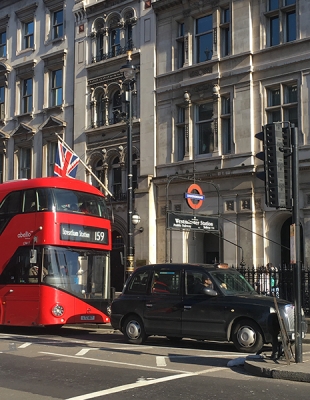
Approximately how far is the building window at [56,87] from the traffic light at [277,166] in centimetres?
2287

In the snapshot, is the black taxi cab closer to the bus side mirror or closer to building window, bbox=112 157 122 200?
the bus side mirror

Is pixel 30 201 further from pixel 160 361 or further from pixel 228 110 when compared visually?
pixel 228 110

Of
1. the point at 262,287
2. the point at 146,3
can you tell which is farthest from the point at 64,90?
the point at 262,287

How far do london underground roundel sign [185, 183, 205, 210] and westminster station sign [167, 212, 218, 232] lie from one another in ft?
3.33

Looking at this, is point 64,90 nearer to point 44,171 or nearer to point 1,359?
point 44,171

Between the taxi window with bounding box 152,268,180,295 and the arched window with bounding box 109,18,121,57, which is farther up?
the arched window with bounding box 109,18,121,57

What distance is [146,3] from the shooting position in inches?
1150

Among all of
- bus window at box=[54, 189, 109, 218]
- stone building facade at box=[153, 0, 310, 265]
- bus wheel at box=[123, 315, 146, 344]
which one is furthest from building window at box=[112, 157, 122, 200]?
bus wheel at box=[123, 315, 146, 344]

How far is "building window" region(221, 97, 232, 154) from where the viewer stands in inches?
1014

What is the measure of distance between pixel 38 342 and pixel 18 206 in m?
4.37

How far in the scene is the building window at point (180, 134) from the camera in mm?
27297

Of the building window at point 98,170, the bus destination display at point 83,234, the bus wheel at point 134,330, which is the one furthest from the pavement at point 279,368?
the building window at point 98,170

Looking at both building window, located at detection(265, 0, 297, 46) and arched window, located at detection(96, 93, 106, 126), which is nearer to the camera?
building window, located at detection(265, 0, 297, 46)

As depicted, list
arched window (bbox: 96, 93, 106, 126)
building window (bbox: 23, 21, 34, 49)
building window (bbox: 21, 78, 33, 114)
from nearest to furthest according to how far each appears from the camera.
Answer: arched window (bbox: 96, 93, 106, 126), building window (bbox: 21, 78, 33, 114), building window (bbox: 23, 21, 34, 49)
